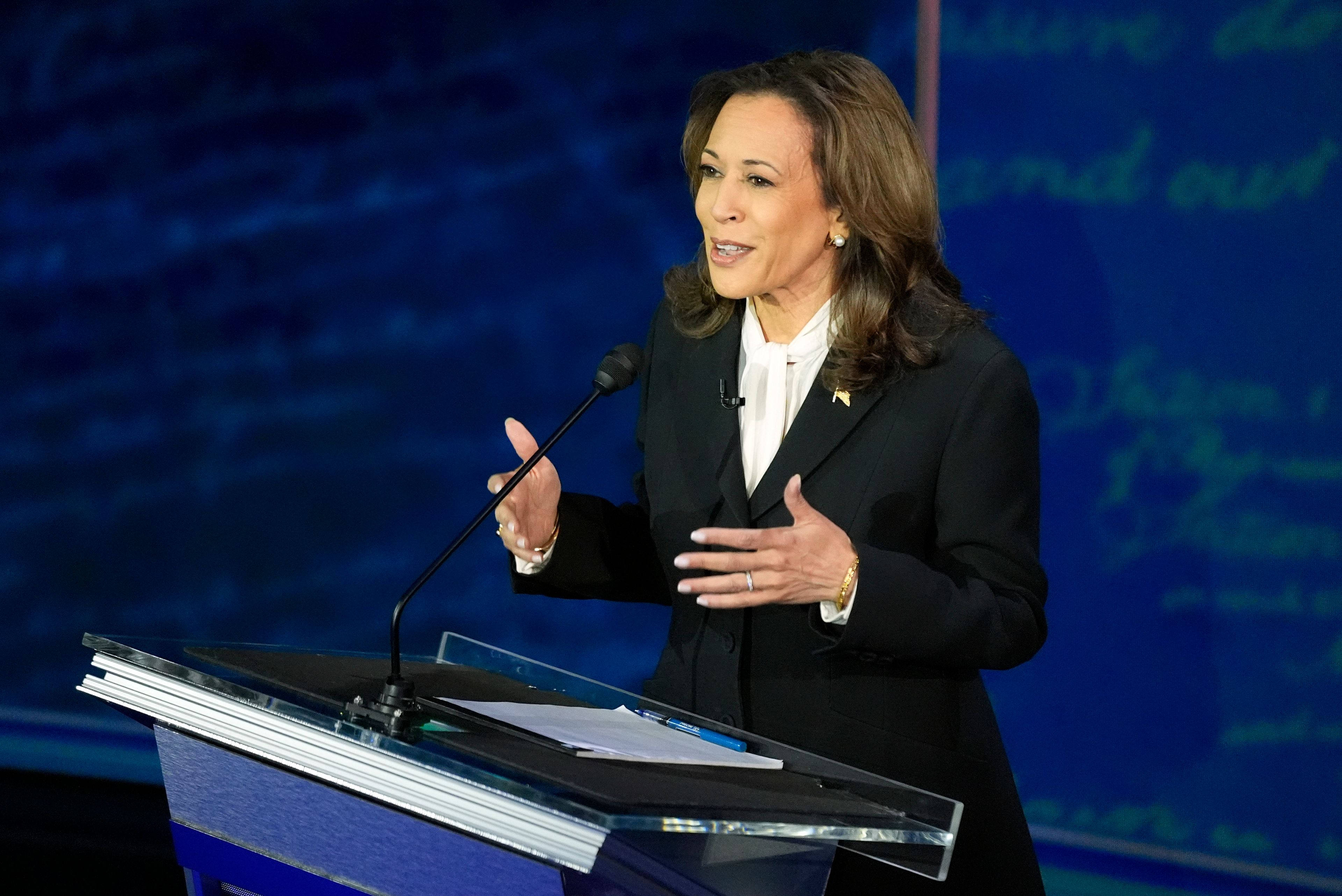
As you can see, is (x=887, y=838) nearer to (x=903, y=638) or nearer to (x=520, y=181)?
(x=903, y=638)

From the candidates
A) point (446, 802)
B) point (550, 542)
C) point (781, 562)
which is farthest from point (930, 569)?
point (446, 802)

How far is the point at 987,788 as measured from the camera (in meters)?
1.56

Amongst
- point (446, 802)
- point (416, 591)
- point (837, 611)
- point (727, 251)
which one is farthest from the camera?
point (727, 251)

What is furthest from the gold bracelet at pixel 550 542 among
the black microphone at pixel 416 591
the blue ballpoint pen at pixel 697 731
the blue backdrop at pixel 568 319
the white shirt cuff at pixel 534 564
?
the blue backdrop at pixel 568 319

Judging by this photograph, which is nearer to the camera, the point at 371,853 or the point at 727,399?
the point at 371,853

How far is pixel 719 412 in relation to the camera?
1733 millimetres

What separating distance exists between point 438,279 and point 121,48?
1.15 metres

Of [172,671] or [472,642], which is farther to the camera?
[472,642]

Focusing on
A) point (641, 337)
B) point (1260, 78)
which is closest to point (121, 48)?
point (641, 337)

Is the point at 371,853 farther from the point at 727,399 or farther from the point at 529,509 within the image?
the point at 727,399

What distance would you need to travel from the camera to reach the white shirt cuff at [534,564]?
1717mm

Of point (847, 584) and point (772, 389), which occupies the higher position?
point (772, 389)

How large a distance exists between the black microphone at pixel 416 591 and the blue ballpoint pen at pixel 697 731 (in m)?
0.26

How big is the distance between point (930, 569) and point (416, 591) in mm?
535
